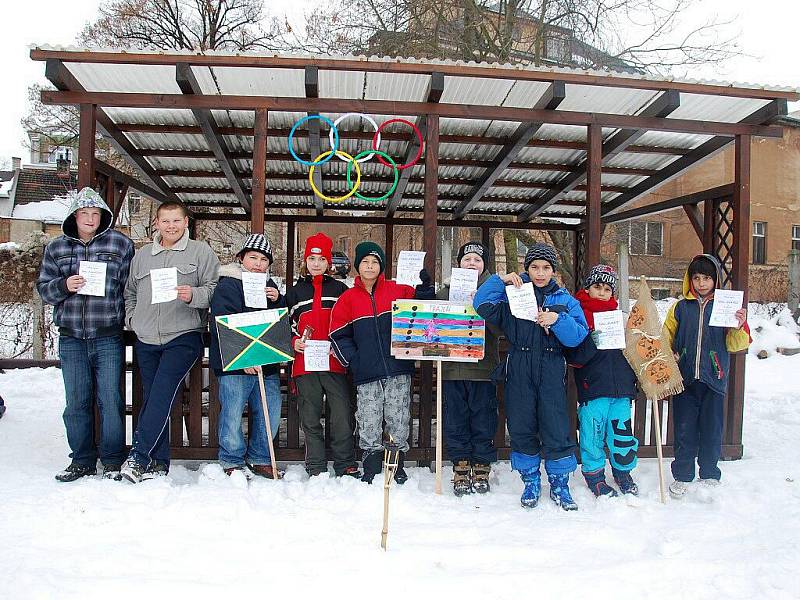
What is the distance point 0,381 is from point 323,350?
601 cm

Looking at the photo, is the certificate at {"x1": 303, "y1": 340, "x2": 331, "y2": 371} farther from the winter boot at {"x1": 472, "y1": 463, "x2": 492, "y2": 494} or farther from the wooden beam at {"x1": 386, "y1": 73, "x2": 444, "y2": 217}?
the wooden beam at {"x1": 386, "y1": 73, "x2": 444, "y2": 217}

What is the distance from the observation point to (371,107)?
500cm

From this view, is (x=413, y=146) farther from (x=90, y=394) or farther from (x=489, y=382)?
(x=90, y=394)

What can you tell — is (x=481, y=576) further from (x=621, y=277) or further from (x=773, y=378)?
(x=621, y=277)

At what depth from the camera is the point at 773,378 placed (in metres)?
9.40

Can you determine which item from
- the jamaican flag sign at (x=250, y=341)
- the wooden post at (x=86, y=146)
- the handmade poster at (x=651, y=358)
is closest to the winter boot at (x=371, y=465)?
the jamaican flag sign at (x=250, y=341)

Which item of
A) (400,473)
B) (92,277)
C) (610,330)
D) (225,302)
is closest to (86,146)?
(92,277)

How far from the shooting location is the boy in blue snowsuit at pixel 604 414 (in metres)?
4.23

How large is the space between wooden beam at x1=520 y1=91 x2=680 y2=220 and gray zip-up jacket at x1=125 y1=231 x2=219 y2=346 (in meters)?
3.73

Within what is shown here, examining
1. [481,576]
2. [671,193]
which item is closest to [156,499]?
A: [481,576]

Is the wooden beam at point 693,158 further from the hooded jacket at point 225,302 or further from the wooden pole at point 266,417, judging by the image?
the wooden pole at point 266,417

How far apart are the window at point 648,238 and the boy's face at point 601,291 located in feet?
69.0

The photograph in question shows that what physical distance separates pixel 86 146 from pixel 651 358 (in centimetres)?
484

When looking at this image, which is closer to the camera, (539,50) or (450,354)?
(450,354)
